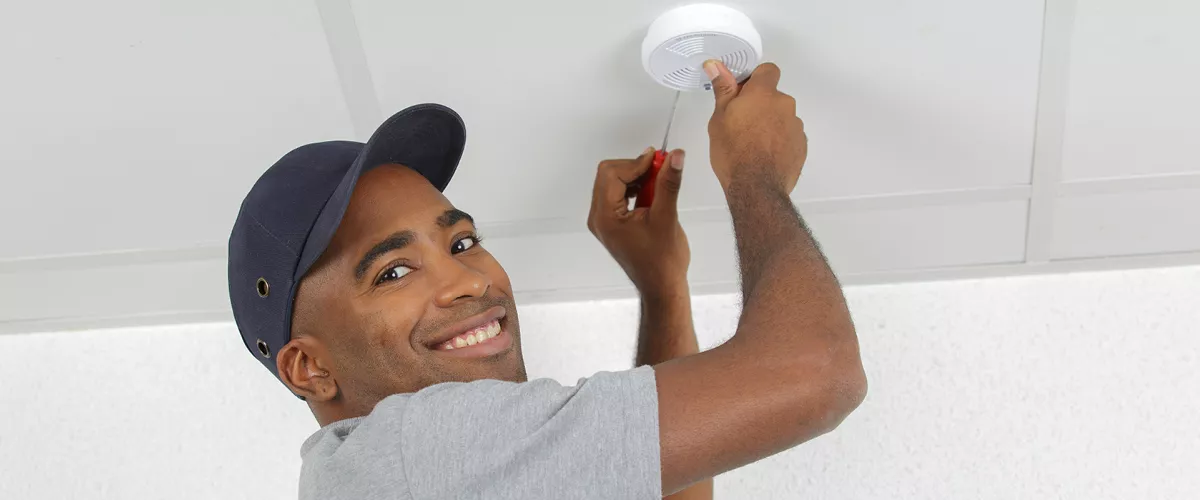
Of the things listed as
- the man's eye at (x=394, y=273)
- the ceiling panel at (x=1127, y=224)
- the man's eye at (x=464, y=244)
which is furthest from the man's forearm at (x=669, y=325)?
the ceiling panel at (x=1127, y=224)

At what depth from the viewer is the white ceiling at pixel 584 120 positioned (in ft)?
4.02

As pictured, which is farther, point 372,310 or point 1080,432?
point 1080,432

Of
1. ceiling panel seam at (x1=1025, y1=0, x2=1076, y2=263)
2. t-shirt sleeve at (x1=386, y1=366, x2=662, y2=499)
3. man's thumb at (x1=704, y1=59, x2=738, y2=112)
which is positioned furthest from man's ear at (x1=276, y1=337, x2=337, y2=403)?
ceiling panel seam at (x1=1025, y1=0, x2=1076, y2=263)

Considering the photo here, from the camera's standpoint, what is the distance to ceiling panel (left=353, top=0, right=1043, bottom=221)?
3.97 feet

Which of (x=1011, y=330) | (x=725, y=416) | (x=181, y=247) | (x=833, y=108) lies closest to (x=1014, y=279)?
(x=1011, y=330)

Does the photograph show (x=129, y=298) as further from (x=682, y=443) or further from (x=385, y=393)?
(x=682, y=443)

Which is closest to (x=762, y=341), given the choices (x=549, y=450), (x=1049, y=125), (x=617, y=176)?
(x=549, y=450)

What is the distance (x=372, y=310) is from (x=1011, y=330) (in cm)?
97

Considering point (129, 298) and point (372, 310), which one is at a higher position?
point (372, 310)

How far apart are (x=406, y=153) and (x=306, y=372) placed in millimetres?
270

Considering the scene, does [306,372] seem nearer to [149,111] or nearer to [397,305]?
[397,305]

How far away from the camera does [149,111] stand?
1.34 meters

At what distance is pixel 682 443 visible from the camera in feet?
3.13

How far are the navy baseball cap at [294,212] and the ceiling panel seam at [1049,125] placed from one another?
2.23 ft
